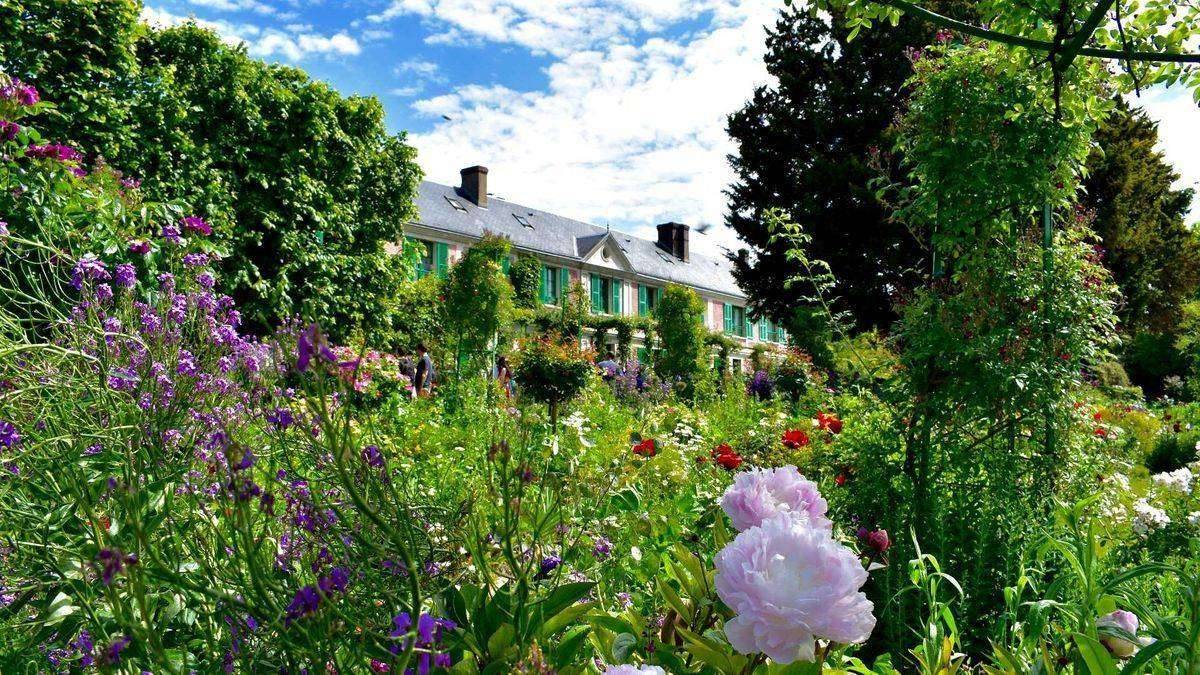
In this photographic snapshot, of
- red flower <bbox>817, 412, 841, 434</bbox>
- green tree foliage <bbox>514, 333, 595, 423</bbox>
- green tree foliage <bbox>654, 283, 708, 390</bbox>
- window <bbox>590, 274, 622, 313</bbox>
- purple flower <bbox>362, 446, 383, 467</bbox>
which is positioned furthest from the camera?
window <bbox>590, 274, 622, 313</bbox>

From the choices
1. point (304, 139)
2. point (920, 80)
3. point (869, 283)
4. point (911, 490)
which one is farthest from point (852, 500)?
point (304, 139)

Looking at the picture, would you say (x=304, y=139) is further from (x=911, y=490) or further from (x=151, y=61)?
(x=911, y=490)

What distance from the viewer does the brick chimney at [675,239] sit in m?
39.1

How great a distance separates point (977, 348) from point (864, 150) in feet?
39.9

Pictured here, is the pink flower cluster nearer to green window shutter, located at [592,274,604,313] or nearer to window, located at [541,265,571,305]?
window, located at [541,265,571,305]

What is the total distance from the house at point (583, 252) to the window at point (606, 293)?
0.04 meters

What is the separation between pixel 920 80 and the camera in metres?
4.25

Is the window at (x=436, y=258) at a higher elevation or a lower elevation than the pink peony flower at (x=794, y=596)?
higher

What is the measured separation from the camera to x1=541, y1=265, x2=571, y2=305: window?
30.5m

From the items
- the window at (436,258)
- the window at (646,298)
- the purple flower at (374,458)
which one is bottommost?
the purple flower at (374,458)

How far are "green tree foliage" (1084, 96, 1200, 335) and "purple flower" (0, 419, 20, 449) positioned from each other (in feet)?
55.4

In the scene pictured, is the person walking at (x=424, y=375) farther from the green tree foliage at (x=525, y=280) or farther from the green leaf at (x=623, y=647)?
the green tree foliage at (x=525, y=280)

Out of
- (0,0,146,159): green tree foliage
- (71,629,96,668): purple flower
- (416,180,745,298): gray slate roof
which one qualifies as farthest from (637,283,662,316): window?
(71,629,96,668): purple flower

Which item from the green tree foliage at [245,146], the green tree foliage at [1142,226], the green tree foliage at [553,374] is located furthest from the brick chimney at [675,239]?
the green tree foliage at [553,374]
